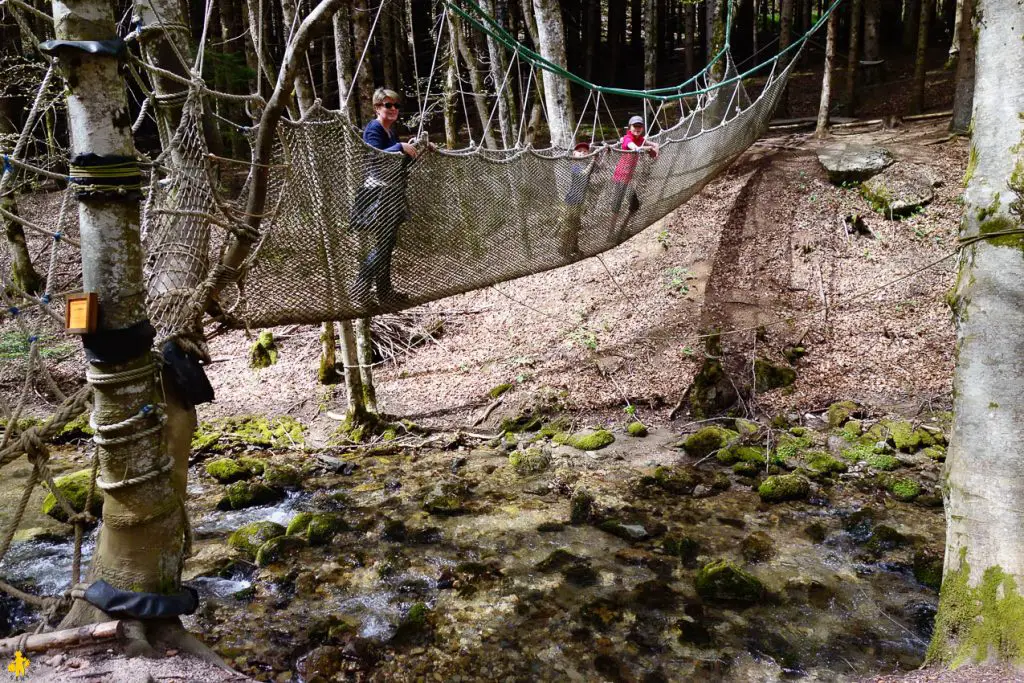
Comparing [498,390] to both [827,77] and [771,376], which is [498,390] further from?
[827,77]

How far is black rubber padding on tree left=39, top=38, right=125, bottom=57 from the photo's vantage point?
1.14m

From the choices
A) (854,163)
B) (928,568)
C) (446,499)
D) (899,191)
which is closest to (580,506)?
(446,499)

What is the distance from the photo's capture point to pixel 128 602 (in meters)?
1.24

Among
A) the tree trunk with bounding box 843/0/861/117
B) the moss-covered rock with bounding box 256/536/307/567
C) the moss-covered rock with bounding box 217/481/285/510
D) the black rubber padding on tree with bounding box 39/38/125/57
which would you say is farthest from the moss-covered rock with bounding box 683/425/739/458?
the tree trunk with bounding box 843/0/861/117

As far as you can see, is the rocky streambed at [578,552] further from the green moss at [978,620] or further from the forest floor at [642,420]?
the green moss at [978,620]

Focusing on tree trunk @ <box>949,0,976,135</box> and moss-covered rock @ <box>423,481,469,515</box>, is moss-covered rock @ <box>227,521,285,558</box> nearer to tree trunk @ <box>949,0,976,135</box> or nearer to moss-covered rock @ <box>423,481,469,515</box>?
moss-covered rock @ <box>423,481,469,515</box>

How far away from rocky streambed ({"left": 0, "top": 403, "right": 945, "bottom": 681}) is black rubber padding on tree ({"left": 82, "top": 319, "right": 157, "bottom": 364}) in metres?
1.03

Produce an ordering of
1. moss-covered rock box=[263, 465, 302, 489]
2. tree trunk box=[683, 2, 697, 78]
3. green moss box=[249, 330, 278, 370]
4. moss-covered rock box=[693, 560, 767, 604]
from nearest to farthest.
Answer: moss-covered rock box=[693, 560, 767, 604] < moss-covered rock box=[263, 465, 302, 489] < green moss box=[249, 330, 278, 370] < tree trunk box=[683, 2, 697, 78]

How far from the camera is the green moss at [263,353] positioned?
14.5 ft

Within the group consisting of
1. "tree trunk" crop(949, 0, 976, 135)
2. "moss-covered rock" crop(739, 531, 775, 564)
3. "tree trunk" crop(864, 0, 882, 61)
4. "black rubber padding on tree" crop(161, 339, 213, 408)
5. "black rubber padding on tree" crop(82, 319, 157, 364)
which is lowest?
"moss-covered rock" crop(739, 531, 775, 564)

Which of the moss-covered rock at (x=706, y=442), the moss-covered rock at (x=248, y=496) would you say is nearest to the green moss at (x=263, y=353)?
the moss-covered rock at (x=248, y=496)

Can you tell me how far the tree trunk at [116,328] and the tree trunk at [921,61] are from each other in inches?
251

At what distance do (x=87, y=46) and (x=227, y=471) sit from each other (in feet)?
7.60

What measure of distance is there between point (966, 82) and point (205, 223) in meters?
5.56
